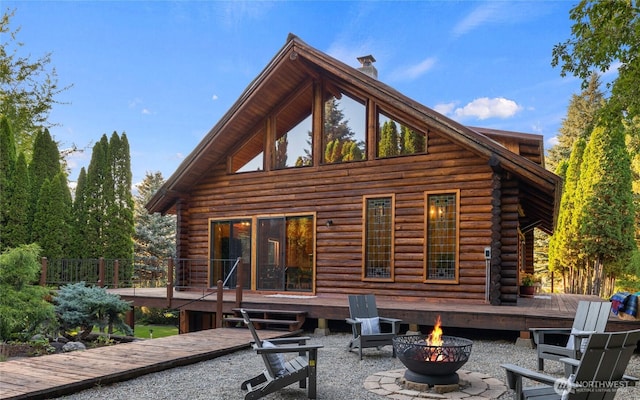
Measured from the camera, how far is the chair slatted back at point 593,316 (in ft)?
19.5

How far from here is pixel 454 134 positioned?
955 centimetres

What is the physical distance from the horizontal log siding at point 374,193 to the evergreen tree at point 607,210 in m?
9.06

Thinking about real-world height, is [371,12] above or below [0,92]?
above

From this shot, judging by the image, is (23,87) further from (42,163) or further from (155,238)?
A: (155,238)

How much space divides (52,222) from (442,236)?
12.3 metres

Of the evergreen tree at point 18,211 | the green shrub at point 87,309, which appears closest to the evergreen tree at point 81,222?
the evergreen tree at point 18,211

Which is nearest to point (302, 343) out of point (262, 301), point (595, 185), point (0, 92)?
point (262, 301)

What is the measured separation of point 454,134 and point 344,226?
312 cm

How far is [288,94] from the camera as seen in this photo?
12.2 metres

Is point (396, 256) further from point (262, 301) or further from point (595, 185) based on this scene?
point (595, 185)

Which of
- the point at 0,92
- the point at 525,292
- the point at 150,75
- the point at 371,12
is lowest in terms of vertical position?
the point at 525,292

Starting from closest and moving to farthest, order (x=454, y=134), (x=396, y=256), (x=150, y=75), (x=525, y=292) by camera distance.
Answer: (x=454, y=134)
(x=396, y=256)
(x=525, y=292)
(x=150, y=75)

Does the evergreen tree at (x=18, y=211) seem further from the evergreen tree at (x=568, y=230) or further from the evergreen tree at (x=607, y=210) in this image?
the evergreen tree at (x=607, y=210)

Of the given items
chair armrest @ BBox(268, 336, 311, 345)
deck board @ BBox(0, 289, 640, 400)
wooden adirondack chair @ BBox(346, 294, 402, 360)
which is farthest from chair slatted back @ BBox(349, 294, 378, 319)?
chair armrest @ BBox(268, 336, 311, 345)
